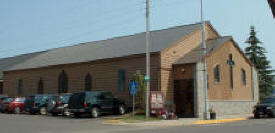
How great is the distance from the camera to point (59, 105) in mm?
28219

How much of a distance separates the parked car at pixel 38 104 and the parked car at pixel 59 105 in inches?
59.8

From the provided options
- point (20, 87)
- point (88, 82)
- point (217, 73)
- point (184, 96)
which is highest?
point (217, 73)

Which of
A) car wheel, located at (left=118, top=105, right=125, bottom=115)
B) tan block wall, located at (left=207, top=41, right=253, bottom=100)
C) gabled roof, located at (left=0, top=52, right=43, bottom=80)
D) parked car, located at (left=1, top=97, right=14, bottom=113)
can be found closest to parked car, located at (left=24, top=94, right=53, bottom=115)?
parked car, located at (left=1, top=97, right=14, bottom=113)

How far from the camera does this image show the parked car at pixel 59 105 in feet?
92.0

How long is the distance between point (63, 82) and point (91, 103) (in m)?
12.5

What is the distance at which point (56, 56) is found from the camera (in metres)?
42.7

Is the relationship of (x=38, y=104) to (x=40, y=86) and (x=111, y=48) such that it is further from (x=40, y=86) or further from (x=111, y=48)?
(x=40, y=86)

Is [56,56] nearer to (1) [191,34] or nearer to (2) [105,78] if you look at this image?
(2) [105,78]

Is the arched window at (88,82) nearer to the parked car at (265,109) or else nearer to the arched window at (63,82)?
the arched window at (63,82)

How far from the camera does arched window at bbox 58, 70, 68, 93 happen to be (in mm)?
36906

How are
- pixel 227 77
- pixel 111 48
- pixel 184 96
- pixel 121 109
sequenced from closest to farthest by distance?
pixel 121 109
pixel 184 96
pixel 227 77
pixel 111 48

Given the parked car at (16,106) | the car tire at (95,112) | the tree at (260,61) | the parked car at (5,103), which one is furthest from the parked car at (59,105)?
the tree at (260,61)

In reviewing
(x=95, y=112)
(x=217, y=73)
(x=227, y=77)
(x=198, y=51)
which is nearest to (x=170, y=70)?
(x=198, y=51)

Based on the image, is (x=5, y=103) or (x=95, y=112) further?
(x=5, y=103)
